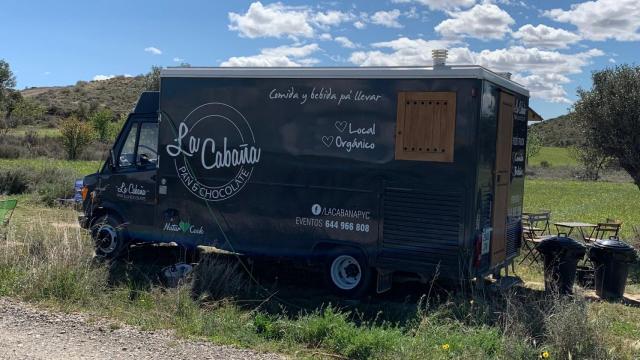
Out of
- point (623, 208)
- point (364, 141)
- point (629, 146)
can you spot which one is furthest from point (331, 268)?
point (623, 208)

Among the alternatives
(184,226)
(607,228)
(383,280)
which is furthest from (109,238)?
(607,228)

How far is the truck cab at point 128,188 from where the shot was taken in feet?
30.5

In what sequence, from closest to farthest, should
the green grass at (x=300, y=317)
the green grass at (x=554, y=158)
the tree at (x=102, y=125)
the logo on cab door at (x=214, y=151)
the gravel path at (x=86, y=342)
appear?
the gravel path at (x=86, y=342) → the green grass at (x=300, y=317) → the logo on cab door at (x=214, y=151) → the tree at (x=102, y=125) → the green grass at (x=554, y=158)

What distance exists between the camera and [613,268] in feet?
29.1

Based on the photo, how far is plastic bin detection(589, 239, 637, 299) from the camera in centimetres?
884

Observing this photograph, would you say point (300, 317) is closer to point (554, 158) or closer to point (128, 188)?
point (128, 188)

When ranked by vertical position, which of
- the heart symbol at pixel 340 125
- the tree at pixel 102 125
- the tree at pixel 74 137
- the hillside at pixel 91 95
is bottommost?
the heart symbol at pixel 340 125

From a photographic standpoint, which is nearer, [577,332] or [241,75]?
[577,332]

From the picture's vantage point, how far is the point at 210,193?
8.77 metres

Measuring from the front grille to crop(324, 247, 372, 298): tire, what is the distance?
1.36ft

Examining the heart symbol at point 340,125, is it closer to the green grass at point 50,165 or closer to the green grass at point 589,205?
the green grass at point 589,205

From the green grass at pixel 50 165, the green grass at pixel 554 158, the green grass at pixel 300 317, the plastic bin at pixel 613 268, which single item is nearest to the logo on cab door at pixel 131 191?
the green grass at pixel 300 317

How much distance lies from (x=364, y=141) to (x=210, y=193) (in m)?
2.33

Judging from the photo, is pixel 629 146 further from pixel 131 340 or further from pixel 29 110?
pixel 29 110
